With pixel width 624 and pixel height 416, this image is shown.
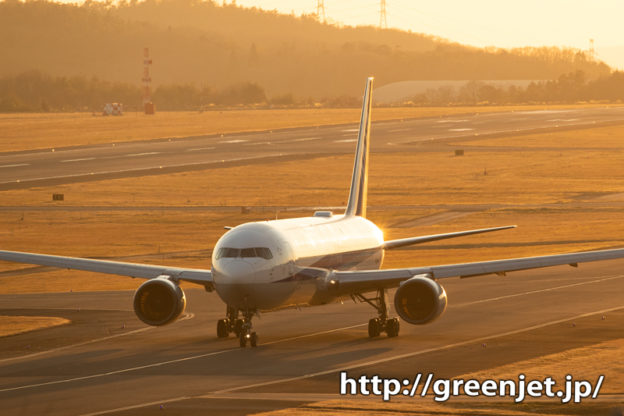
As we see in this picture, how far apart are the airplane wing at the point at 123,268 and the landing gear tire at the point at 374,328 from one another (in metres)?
5.97

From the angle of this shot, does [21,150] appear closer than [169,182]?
No

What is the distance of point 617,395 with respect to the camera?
33.5 metres

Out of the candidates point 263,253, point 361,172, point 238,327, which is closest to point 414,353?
point 263,253

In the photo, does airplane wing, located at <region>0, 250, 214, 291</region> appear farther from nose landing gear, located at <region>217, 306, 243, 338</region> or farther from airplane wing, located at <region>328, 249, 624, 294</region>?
airplane wing, located at <region>328, 249, 624, 294</region>

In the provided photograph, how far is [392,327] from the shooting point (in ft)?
148

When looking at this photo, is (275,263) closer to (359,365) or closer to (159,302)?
(159,302)

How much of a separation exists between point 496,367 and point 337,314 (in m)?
14.2

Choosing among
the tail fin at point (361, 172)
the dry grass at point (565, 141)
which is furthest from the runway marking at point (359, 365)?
the dry grass at point (565, 141)

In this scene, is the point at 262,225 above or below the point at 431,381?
above

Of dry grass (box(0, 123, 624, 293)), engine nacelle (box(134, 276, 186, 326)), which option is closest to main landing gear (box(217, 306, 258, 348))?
engine nacelle (box(134, 276, 186, 326))

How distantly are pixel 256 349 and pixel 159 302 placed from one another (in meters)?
3.67

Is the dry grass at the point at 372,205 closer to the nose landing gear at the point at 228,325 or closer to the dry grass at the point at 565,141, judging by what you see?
the dry grass at the point at 565,141

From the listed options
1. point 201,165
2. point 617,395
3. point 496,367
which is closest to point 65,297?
point 496,367

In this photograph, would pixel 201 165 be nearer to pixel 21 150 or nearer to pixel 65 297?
pixel 21 150
